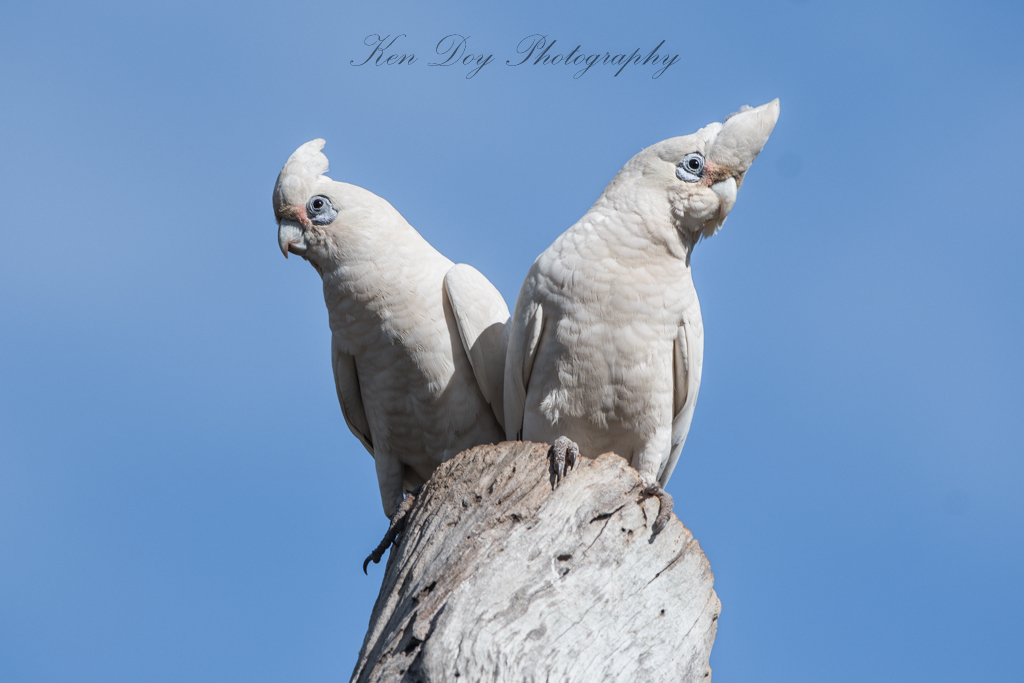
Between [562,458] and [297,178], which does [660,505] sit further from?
[297,178]

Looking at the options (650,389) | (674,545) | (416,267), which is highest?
(416,267)

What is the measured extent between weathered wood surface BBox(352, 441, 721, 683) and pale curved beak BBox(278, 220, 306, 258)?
8.06 feet

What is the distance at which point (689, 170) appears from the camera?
574cm

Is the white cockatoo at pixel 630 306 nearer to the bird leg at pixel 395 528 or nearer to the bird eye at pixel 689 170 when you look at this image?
the bird eye at pixel 689 170

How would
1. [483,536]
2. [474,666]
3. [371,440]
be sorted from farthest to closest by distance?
1. [371,440]
2. [483,536]
3. [474,666]

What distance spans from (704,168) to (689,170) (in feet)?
0.33

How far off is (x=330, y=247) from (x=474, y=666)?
3.51m

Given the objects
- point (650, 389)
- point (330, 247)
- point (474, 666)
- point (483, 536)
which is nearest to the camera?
point (474, 666)

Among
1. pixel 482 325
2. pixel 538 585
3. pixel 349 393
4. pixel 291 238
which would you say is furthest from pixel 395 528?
pixel 291 238

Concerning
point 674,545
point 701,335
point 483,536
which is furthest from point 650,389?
point 483,536

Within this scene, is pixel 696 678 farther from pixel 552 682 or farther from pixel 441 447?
pixel 441 447

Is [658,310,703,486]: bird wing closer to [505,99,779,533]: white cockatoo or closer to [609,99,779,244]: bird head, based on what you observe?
[505,99,779,533]: white cockatoo

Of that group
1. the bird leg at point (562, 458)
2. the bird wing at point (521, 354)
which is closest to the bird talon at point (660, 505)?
the bird leg at point (562, 458)

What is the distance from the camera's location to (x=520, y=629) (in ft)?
12.7
